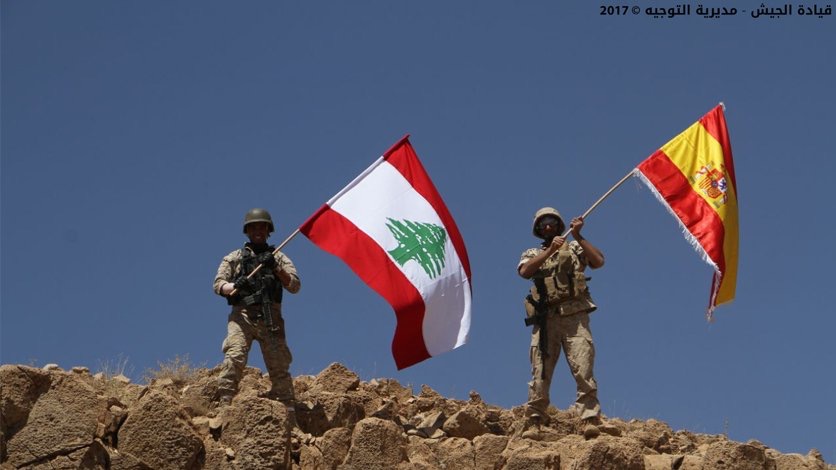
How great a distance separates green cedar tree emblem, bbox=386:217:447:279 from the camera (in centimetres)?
1532

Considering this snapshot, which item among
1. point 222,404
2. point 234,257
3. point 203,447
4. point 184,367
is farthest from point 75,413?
point 184,367

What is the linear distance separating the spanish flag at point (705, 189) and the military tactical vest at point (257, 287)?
14.2ft

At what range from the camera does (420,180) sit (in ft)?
52.2

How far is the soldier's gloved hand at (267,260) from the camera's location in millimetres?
14163

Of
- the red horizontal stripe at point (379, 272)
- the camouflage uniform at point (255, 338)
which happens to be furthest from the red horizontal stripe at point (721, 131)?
the camouflage uniform at point (255, 338)

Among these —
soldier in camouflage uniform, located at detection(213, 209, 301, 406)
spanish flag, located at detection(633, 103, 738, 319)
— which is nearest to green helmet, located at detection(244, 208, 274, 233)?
soldier in camouflage uniform, located at detection(213, 209, 301, 406)

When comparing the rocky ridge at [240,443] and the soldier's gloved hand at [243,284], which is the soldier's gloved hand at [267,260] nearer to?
the soldier's gloved hand at [243,284]

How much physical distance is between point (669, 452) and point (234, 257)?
4.71 metres

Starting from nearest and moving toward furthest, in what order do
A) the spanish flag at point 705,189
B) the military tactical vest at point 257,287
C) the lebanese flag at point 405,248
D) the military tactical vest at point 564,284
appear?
1. the military tactical vest at point 257,287
2. the military tactical vest at point 564,284
3. the lebanese flag at point 405,248
4. the spanish flag at point 705,189

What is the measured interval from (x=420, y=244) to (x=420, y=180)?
2.73 feet

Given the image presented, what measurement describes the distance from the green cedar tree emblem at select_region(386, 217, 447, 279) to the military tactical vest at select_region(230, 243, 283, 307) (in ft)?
5.27

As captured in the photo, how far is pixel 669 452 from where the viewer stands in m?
13.5

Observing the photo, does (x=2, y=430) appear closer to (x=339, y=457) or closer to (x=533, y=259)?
(x=339, y=457)

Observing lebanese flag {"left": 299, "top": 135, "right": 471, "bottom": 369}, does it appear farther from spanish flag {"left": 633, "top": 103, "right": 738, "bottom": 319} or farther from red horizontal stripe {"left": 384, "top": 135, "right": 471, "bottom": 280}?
spanish flag {"left": 633, "top": 103, "right": 738, "bottom": 319}
